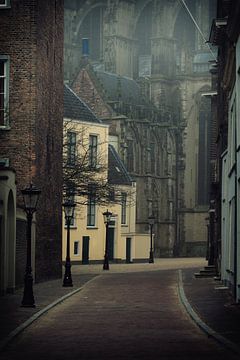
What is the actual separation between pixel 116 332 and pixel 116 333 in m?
0.19

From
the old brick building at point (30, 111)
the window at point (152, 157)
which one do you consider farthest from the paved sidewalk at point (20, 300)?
the window at point (152, 157)

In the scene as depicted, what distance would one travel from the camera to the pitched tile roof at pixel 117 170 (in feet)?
268

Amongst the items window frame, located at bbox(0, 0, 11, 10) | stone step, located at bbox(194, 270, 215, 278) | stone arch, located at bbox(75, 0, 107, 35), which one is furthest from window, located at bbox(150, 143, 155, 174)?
window frame, located at bbox(0, 0, 11, 10)

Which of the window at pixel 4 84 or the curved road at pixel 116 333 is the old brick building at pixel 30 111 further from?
the curved road at pixel 116 333

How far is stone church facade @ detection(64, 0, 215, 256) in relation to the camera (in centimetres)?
9388

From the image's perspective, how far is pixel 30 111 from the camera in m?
38.4

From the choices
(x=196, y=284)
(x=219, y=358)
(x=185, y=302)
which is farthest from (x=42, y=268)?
(x=219, y=358)

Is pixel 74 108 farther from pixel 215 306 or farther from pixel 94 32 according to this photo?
pixel 94 32

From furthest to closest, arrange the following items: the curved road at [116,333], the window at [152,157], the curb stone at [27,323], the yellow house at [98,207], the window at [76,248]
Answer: the window at [152,157], the window at [76,248], the yellow house at [98,207], the curb stone at [27,323], the curved road at [116,333]

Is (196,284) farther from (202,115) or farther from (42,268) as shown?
(202,115)

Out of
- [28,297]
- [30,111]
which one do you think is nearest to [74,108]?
[30,111]

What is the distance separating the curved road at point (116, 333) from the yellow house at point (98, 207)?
26144mm

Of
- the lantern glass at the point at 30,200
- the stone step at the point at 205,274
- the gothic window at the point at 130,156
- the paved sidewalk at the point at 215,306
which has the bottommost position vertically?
the paved sidewalk at the point at 215,306

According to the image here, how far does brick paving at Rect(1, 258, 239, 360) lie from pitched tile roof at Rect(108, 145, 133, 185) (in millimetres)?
50125
